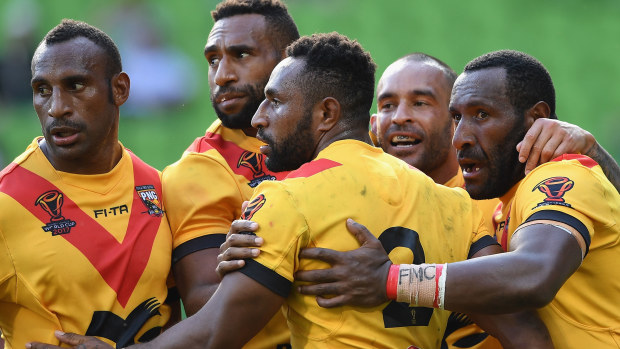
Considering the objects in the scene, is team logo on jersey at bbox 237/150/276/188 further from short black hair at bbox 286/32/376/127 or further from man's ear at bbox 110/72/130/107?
short black hair at bbox 286/32/376/127

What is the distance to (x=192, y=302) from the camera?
4555 mm

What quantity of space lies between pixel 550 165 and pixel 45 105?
2.64 meters

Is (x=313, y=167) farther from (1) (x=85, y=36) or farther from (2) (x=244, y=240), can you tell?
(1) (x=85, y=36)

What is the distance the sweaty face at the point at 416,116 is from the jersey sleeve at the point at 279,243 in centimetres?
227

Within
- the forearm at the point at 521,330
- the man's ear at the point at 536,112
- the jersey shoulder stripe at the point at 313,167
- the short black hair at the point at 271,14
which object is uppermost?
the short black hair at the point at 271,14

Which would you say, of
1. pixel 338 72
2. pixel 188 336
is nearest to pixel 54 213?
pixel 188 336

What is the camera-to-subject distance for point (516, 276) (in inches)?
145

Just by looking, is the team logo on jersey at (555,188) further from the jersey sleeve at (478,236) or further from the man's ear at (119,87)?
the man's ear at (119,87)

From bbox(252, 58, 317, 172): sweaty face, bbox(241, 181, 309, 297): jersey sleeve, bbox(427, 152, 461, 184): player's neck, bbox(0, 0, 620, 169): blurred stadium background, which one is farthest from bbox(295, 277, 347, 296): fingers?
bbox(0, 0, 620, 169): blurred stadium background

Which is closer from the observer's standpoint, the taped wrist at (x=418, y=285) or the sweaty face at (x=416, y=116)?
the taped wrist at (x=418, y=285)

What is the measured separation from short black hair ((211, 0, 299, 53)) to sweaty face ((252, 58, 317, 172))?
1.42 metres

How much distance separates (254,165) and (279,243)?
1562 mm

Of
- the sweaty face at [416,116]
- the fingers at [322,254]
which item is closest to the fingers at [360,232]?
the fingers at [322,254]

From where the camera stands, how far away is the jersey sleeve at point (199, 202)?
4707mm
